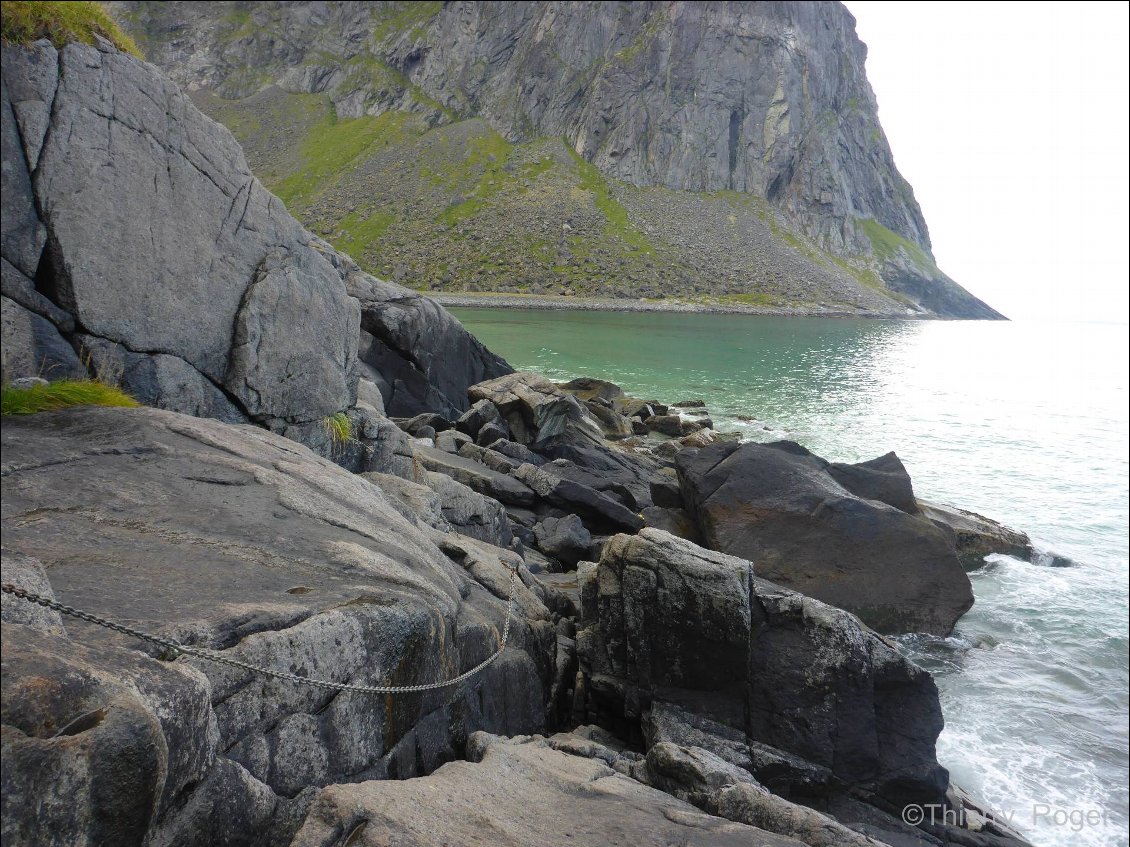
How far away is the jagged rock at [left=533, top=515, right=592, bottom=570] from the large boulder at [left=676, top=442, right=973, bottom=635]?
11.7 feet

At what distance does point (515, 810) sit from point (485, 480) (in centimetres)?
1373

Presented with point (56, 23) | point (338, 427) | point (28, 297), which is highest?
point (56, 23)

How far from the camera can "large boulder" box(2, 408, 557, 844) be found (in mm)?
3363

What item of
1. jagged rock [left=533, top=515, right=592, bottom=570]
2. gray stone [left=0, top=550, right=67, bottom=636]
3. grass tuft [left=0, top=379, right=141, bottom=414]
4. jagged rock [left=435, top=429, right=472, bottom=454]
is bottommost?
jagged rock [left=533, top=515, right=592, bottom=570]

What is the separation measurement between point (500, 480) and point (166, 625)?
1480 centimetres

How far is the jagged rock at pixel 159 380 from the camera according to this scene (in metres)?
8.78

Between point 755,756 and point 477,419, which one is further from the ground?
point 477,419

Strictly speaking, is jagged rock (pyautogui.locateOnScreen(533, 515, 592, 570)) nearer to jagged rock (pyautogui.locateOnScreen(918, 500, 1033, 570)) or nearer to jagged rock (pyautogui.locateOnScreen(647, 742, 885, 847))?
jagged rock (pyautogui.locateOnScreen(647, 742, 885, 847))

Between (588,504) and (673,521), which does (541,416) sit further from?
(673,521)

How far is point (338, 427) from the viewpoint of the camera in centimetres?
1227

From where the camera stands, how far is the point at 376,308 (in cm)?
2722

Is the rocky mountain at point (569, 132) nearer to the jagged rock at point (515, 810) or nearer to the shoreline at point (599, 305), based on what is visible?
the shoreline at point (599, 305)

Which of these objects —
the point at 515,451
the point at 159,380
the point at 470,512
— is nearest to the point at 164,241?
the point at 159,380

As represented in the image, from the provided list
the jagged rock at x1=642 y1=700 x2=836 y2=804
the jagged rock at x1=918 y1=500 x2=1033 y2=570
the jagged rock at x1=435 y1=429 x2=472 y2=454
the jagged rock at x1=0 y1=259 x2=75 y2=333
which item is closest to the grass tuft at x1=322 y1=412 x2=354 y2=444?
the jagged rock at x1=0 y1=259 x2=75 y2=333
